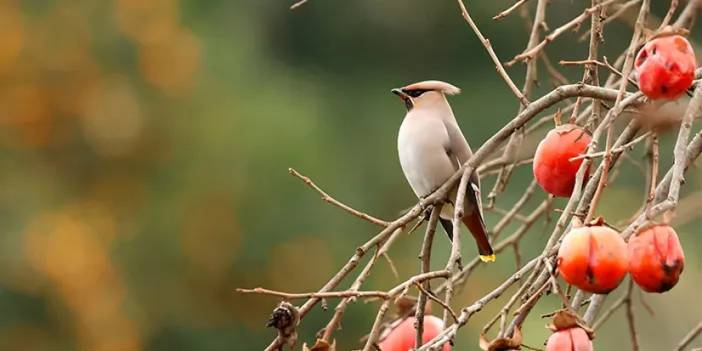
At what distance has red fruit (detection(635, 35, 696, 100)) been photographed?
1.41 metres

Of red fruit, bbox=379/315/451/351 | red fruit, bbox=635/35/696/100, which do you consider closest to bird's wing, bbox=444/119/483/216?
red fruit, bbox=379/315/451/351

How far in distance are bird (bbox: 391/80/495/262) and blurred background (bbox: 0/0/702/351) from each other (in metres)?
4.02

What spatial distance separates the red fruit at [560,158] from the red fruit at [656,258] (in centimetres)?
27

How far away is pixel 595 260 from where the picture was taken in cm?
132

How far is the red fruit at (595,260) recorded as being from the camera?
1.32 meters

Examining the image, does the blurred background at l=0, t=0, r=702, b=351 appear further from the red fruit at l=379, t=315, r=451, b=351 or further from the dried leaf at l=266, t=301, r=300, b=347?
the dried leaf at l=266, t=301, r=300, b=347

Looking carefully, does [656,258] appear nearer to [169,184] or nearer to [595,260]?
[595,260]

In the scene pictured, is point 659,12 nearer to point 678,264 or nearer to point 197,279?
point 197,279

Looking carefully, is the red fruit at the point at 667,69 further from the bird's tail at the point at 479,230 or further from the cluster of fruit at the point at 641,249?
the bird's tail at the point at 479,230

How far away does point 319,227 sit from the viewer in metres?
7.86

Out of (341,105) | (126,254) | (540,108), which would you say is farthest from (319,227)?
(540,108)

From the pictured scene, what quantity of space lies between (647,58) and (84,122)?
616 cm

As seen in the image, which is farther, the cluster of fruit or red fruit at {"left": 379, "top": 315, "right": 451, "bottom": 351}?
red fruit at {"left": 379, "top": 315, "right": 451, "bottom": 351}

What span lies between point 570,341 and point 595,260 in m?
0.09
